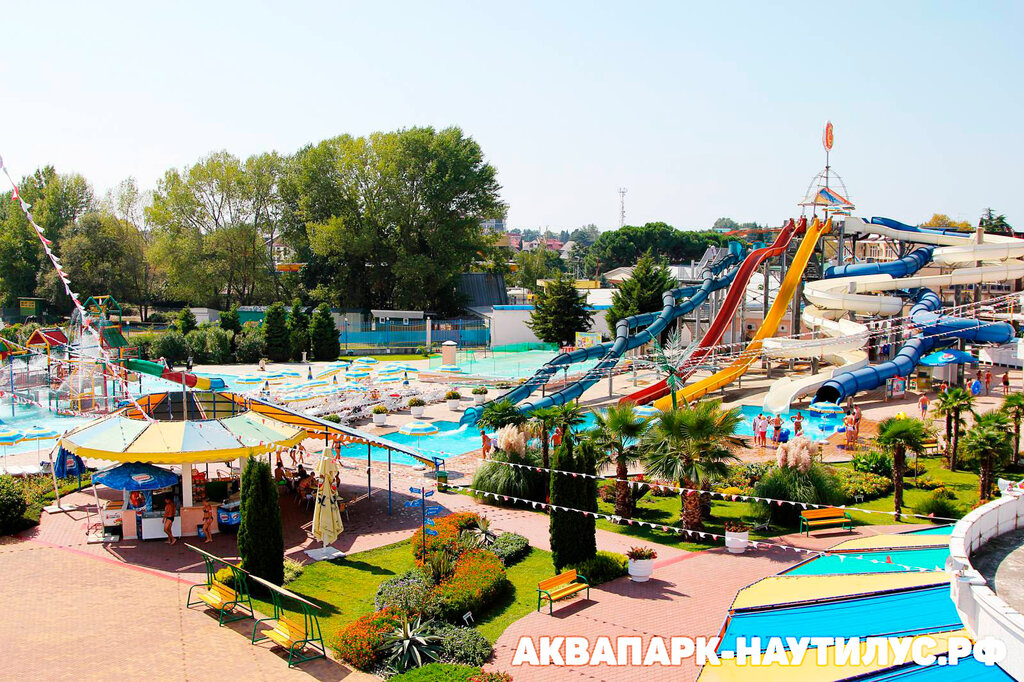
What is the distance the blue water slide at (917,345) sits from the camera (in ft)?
111

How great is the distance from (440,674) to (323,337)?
142 feet

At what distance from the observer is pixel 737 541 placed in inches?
737

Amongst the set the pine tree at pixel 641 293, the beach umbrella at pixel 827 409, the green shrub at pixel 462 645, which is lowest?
the green shrub at pixel 462 645

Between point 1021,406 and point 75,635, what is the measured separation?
24.4 m

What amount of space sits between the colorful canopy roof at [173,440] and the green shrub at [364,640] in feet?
23.2

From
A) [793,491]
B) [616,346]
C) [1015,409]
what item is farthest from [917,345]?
[793,491]

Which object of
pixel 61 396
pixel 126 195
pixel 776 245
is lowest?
pixel 61 396

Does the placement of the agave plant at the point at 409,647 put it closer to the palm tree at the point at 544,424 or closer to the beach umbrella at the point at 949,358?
the palm tree at the point at 544,424

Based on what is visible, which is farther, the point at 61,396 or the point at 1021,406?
the point at 61,396

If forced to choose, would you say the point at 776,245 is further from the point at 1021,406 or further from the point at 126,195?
the point at 126,195

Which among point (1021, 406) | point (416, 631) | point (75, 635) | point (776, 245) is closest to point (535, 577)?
point (416, 631)

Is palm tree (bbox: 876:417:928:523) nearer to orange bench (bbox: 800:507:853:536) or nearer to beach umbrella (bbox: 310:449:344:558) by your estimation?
orange bench (bbox: 800:507:853:536)

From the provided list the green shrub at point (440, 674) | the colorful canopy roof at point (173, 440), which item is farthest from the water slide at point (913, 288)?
the green shrub at point (440, 674)

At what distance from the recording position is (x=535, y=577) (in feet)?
57.5
